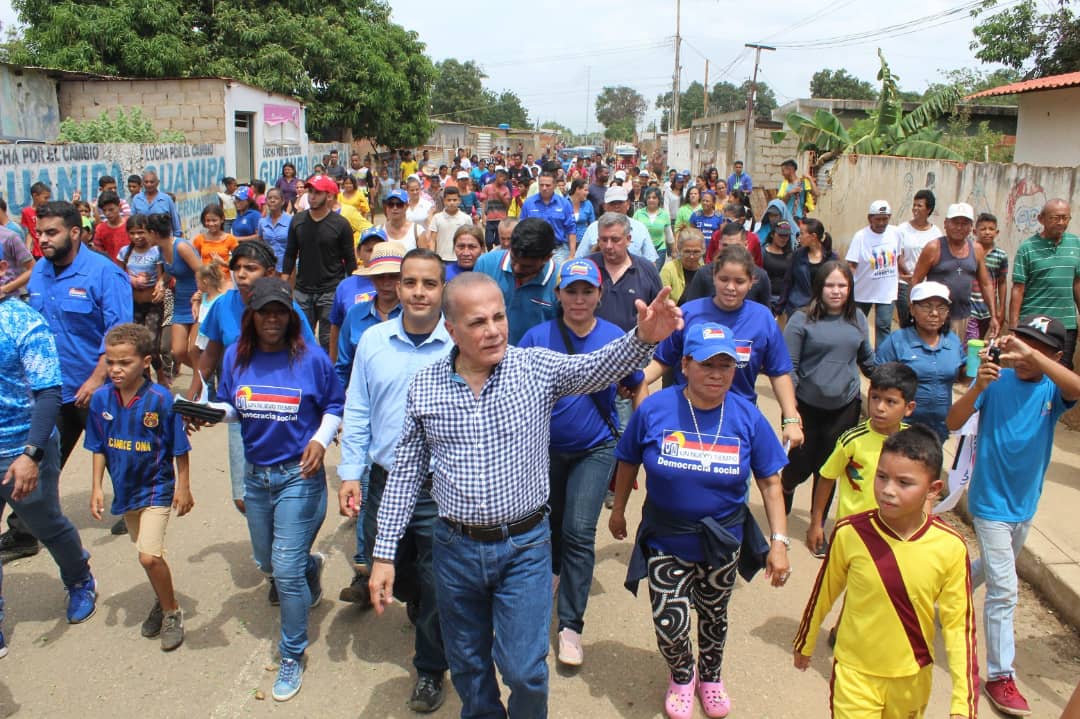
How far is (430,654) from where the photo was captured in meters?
3.69

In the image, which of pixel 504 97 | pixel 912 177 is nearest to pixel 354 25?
pixel 912 177

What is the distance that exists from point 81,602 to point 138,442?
1050 millimetres

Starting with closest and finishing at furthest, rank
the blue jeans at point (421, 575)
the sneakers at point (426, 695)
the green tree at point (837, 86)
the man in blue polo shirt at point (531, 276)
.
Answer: the blue jeans at point (421, 575)
the sneakers at point (426, 695)
the man in blue polo shirt at point (531, 276)
the green tree at point (837, 86)

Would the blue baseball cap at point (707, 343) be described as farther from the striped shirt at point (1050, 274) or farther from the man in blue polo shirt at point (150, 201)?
the man in blue polo shirt at point (150, 201)

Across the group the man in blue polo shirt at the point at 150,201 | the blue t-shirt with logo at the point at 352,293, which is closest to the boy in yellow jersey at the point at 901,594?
the blue t-shirt with logo at the point at 352,293

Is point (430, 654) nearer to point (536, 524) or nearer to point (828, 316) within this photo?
point (536, 524)

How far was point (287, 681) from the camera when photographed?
149 inches

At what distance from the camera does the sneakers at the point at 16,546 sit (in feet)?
16.8

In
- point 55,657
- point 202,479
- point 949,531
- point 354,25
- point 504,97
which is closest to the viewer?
point 949,531

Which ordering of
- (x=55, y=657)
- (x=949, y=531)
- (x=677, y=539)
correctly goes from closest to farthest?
(x=949, y=531)
(x=677, y=539)
(x=55, y=657)

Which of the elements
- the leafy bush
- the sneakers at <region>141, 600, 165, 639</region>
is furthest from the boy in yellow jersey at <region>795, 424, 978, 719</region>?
the leafy bush

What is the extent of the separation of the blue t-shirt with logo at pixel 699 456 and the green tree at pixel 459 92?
79970 millimetres

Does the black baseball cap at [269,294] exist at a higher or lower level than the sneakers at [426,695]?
higher

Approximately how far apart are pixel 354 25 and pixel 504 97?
247 ft
